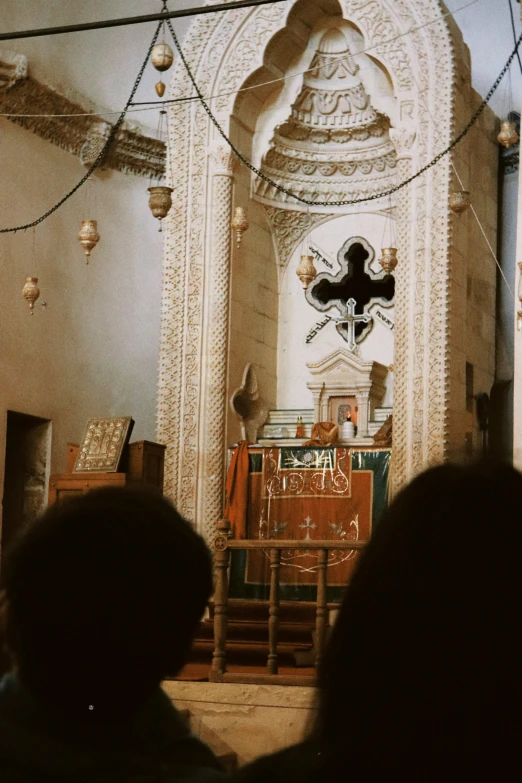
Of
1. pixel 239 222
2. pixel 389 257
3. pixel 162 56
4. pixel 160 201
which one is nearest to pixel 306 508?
pixel 389 257

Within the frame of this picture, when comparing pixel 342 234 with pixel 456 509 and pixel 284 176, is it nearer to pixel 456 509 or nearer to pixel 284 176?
pixel 284 176

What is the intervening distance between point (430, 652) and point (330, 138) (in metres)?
12.3

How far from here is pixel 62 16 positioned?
12930mm

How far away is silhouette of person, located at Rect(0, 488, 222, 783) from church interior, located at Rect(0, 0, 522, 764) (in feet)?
26.2

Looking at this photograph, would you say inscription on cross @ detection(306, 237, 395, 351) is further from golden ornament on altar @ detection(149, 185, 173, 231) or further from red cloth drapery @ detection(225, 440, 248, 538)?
golden ornament on altar @ detection(149, 185, 173, 231)

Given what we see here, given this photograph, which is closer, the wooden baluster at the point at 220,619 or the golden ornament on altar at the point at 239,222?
the wooden baluster at the point at 220,619

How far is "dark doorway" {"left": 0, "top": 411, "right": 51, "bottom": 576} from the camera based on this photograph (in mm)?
12359

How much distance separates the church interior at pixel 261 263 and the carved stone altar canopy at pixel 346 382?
3 cm

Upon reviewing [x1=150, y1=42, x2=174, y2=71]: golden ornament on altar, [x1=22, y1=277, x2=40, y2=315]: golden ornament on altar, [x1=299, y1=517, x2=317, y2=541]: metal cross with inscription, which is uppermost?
[x1=150, y1=42, x2=174, y2=71]: golden ornament on altar

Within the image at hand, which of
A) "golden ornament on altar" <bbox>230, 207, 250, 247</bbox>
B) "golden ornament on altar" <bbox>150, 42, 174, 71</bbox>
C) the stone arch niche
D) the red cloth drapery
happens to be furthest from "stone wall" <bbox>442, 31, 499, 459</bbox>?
"golden ornament on altar" <bbox>150, 42, 174, 71</bbox>

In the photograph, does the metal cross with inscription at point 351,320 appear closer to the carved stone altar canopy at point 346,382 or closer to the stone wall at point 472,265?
the carved stone altar canopy at point 346,382

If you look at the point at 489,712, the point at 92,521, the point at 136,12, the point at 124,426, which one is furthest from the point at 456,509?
the point at 136,12

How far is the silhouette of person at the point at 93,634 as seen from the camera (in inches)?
55.5

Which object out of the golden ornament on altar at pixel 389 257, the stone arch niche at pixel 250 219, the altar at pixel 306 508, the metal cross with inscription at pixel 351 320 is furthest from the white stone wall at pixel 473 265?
the metal cross with inscription at pixel 351 320
